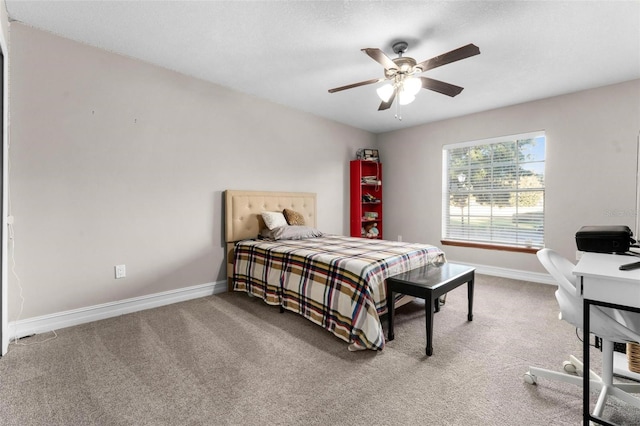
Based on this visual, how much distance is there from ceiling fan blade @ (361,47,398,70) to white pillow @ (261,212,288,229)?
7.02 feet

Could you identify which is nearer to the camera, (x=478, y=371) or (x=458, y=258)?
(x=478, y=371)

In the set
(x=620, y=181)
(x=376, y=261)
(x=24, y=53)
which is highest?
(x=24, y=53)

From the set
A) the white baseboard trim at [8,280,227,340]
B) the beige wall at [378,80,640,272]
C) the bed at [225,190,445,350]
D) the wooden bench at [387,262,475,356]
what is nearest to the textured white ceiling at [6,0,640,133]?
the beige wall at [378,80,640,272]

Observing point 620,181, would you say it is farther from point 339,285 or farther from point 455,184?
point 339,285

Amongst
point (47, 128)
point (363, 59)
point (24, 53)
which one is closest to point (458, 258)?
point (363, 59)

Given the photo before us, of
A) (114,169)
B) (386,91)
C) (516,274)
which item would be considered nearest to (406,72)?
(386,91)

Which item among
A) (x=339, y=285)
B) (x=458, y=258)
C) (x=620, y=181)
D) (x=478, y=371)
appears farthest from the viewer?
(x=458, y=258)

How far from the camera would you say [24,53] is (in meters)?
2.36

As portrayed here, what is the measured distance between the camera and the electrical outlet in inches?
111

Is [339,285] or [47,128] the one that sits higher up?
[47,128]

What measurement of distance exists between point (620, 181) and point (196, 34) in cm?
471

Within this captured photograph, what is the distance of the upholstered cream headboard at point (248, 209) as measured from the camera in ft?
11.7

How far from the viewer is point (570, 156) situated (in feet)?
12.4

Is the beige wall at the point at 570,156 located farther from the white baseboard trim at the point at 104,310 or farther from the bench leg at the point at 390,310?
the white baseboard trim at the point at 104,310
